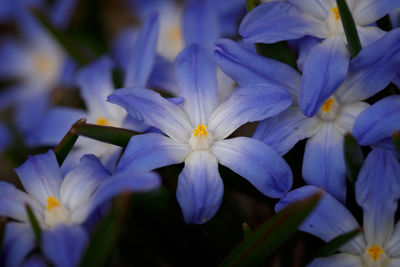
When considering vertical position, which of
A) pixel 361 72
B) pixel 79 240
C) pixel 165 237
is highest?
pixel 361 72

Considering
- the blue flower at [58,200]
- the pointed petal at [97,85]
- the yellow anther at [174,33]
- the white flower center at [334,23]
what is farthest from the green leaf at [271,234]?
the yellow anther at [174,33]

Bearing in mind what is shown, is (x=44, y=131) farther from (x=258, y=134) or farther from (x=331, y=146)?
(x=331, y=146)

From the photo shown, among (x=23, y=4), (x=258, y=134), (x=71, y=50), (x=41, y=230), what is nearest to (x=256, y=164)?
(x=258, y=134)

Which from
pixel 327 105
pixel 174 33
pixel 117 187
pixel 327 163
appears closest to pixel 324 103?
pixel 327 105

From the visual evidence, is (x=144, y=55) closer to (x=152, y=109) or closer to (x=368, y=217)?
(x=152, y=109)

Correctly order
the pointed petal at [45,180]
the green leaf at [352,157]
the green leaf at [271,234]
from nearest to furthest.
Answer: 1. the green leaf at [271,234]
2. the green leaf at [352,157]
3. the pointed petal at [45,180]

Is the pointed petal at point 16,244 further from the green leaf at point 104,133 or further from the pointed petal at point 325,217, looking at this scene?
the pointed petal at point 325,217
